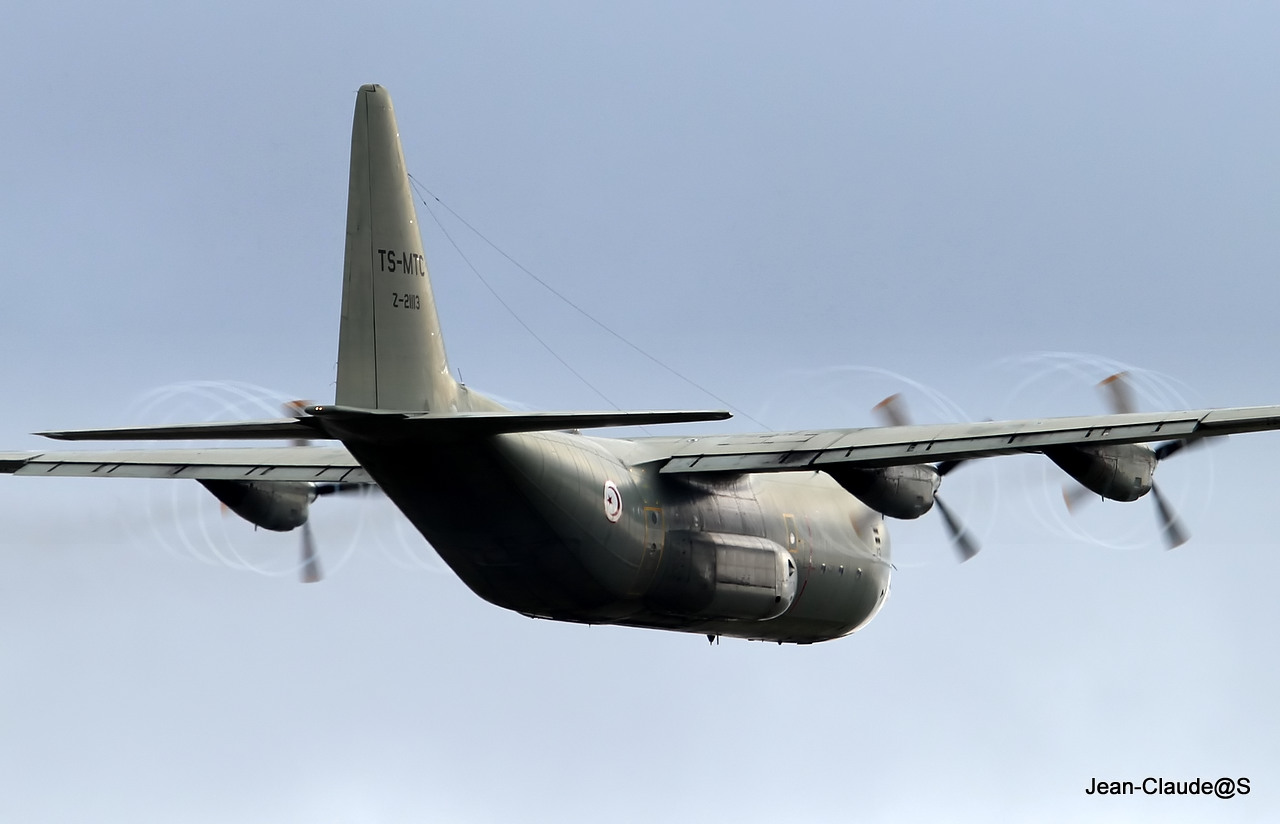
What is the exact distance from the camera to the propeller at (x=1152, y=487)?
103 ft

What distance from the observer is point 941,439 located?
1190 inches

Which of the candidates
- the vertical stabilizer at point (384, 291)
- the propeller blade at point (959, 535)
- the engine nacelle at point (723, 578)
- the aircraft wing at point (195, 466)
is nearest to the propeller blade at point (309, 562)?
the aircraft wing at point (195, 466)

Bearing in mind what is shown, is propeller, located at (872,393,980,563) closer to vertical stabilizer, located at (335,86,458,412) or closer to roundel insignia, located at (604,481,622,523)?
roundel insignia, located at (604,481,622,523)

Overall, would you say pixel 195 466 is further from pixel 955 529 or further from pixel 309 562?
pixel 955 529

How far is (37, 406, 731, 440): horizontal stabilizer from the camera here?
25.9m

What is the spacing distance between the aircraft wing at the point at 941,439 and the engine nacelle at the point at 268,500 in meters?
6.65

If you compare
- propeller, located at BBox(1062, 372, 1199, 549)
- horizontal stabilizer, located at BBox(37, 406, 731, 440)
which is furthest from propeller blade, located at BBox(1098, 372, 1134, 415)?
horizontal stabilizer, located at BBox(37, 406, 731, 440)

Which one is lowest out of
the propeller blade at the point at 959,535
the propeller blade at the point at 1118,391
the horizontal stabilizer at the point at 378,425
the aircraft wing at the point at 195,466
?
the horizontal stabilizer at the point at 378,425

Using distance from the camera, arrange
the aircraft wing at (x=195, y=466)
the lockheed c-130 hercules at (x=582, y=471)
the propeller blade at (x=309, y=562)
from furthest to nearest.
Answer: the propeller blade at (x=309, y=562) < the aircraft wing at (x=195, y=466) < the lockheed c-130 hercules at (x=582, y=471)

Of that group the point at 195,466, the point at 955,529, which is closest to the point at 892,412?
the point at 955,529

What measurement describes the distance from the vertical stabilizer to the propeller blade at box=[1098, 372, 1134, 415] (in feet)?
33.6

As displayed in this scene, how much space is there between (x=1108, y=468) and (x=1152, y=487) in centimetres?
131

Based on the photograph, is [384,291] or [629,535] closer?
[384,291]

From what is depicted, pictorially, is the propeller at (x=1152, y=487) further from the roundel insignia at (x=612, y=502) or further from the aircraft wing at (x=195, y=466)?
the aircraft wing at (x=195, y=466)
